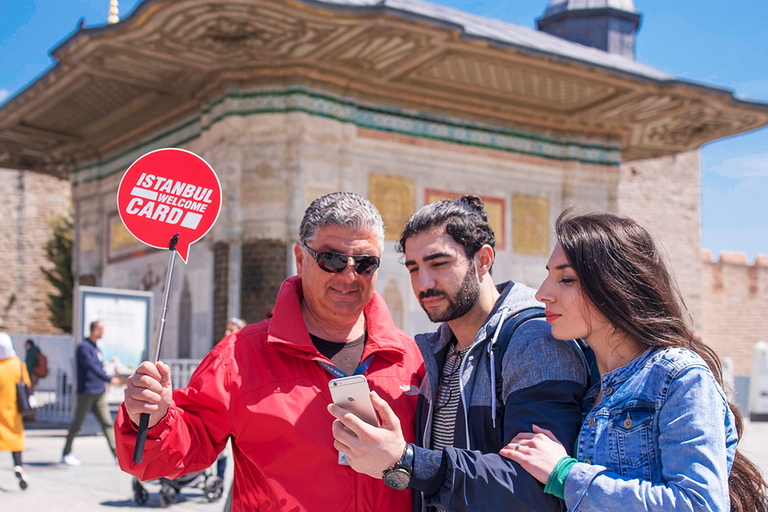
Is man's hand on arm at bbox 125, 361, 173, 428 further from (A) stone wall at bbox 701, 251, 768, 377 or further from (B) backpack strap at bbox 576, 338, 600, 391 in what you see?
(A) stone wall at bbox 701, 251, 768, 377

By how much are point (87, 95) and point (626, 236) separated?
13.0 meters

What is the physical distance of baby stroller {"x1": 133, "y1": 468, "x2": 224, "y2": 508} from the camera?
238 inches

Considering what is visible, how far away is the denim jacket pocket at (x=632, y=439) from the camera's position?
66.9 inches

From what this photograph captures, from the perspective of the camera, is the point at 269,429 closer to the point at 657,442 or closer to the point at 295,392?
the point at 295,392

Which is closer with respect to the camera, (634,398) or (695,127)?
(634,398)

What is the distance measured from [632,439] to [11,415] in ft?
21.4

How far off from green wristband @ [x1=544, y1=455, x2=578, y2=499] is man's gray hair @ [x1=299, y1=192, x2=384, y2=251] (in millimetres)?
1063

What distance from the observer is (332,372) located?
2.37 m

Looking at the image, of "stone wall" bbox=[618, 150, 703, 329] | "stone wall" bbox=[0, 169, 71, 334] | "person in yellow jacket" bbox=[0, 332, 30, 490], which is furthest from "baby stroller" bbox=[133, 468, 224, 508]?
"stone wall" bbox=[0, 169, 71, 334]

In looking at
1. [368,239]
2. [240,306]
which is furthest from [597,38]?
[368,239]

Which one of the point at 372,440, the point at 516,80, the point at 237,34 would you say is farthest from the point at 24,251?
the point at 372,440

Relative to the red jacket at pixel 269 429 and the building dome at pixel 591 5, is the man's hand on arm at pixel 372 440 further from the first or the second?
the building dome at pixel 591 5

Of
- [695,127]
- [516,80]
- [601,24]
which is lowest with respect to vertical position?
[695,127]

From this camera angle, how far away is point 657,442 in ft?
5.55
